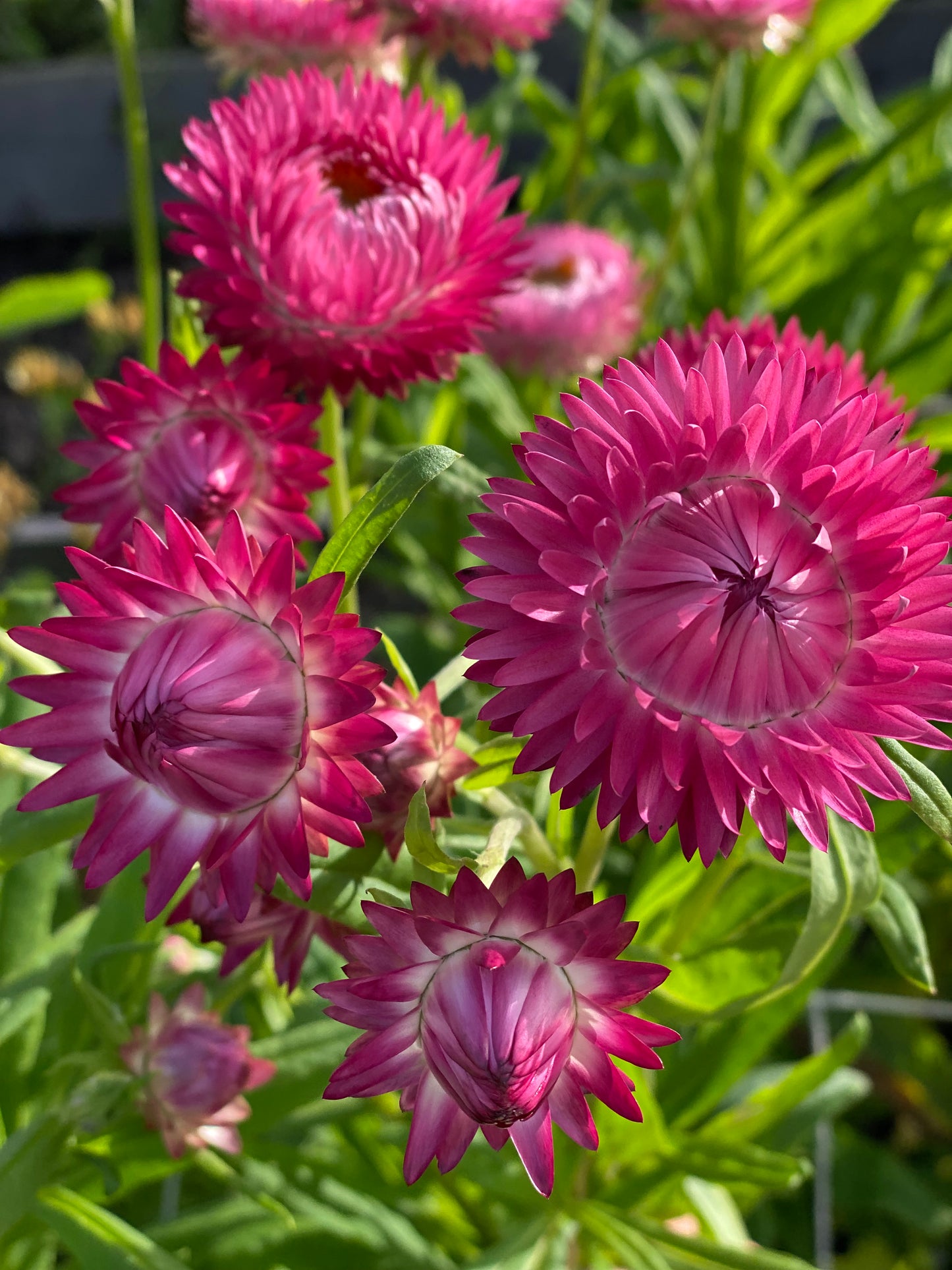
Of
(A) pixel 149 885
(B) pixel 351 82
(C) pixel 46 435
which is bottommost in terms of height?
(C) pixel 46 435

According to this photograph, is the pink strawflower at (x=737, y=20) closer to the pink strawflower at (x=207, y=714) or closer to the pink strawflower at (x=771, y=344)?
the pink strawflower at (x=771, y=344)

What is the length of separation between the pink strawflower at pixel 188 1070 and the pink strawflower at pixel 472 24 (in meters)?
0.79

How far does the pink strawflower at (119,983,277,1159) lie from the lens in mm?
618

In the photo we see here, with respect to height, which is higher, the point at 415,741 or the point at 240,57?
the point at 240,57

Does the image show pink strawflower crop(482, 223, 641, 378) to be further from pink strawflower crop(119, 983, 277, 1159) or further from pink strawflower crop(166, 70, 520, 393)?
pink strawflower crop(119, 983, 277, 1159)

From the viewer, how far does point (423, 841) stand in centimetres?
45

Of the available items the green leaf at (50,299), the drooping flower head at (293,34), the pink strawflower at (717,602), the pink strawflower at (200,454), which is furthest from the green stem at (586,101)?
the pink strawflower at (717,602)

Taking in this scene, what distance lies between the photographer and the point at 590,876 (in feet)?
1.89

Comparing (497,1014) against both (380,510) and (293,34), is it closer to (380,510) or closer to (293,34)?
(380,510)

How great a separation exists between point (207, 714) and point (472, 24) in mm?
822

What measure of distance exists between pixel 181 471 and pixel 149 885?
0.23 m

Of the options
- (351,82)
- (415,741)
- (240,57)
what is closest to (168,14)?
(240,57)

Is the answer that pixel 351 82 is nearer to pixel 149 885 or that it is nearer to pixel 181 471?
pixel 181 471

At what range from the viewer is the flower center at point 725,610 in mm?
439
